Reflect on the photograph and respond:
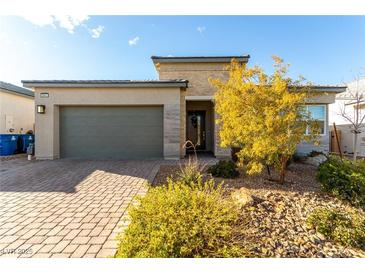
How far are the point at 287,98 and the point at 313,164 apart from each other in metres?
5.31

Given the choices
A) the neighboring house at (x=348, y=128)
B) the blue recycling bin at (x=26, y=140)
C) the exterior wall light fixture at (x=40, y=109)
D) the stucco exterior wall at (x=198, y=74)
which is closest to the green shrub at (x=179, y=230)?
the stucco exterior wall at (x=198, y=74)

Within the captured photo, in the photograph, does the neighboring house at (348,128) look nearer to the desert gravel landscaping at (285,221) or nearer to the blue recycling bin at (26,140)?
the desert gravel landscaping at (285,221)

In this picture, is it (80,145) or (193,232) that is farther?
(80,145)

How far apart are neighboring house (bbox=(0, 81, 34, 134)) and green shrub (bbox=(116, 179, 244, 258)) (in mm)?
13123

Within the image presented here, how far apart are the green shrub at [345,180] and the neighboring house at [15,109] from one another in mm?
15532

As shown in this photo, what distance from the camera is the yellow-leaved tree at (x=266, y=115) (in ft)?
14.3

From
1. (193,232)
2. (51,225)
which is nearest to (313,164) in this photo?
(193,232)

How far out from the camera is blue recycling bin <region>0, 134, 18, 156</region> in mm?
9727

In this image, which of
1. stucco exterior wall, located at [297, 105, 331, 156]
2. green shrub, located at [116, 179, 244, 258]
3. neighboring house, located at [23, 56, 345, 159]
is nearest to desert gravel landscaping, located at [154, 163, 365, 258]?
green shrub, located at [116, 179, 244, 258]

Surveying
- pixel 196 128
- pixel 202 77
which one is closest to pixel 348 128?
pixel 196 128

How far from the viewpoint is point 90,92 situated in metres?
8.78

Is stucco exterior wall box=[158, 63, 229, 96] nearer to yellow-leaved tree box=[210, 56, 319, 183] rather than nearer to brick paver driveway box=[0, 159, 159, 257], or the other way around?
yellow-leaved tree box=[210, 56, 319, 183]

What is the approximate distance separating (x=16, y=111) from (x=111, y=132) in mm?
7950
